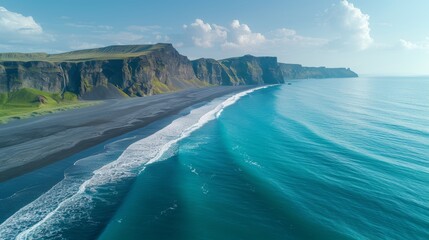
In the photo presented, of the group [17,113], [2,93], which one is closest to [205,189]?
[17,113]

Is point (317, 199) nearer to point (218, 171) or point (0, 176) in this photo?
point (218, 171)

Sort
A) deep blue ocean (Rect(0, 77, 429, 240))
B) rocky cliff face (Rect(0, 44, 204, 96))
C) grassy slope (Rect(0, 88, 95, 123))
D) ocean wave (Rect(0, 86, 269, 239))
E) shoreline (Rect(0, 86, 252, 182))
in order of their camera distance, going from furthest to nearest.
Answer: rocky cliff face (Rect(0, 44, 204, 96))
grassy slope (Rect(0, 88, 95, 123))
shoreline (Rect(0, 86, 252, 182))
ocean wave (Rect(0, 86, 269, 239))
deep blue ocean (Rect(0, 77, 429, 240))

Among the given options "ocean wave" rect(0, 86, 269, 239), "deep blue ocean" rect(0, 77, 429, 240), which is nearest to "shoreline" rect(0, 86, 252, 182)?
"deep blue ocean" rect(0, 77, 429, 240)

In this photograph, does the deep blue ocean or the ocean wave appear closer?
the deep blue ocean

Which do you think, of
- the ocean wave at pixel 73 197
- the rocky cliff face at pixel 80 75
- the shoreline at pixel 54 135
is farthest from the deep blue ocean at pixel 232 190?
the rocky cliff face at pixel 80 75

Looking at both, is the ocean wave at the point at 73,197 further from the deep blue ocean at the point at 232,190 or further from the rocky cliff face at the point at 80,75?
the rocky cliff face at the point at 80,75

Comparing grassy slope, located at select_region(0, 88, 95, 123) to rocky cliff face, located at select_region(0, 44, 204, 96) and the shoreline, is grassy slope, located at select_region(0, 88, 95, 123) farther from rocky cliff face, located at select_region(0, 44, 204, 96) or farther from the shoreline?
the shoreline

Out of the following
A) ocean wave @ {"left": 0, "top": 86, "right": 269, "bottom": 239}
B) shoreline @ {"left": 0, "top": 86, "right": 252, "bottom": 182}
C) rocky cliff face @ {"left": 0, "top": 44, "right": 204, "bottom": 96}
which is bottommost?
shoreline @ {"left": 0, "top": 86, "right": 252, "bottom": 182}
